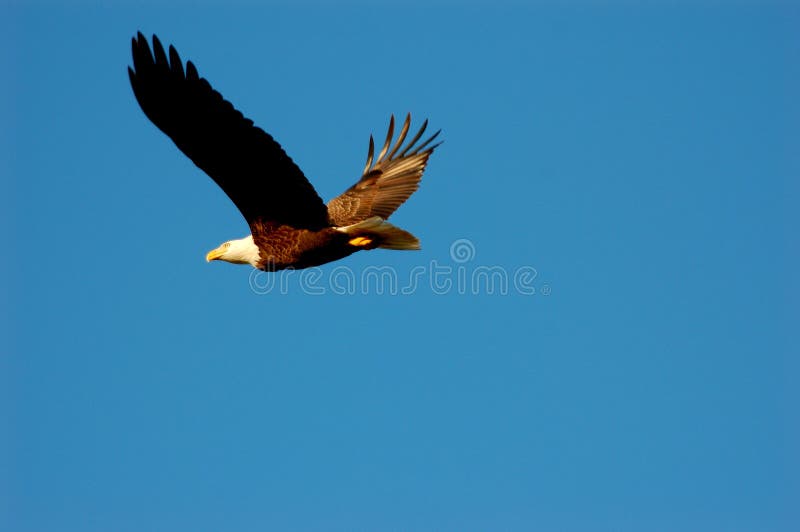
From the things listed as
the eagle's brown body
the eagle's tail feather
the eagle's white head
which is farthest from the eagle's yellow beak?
the eagle's tail feather

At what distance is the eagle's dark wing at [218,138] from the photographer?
714 cm

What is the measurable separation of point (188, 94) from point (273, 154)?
72 centimetres

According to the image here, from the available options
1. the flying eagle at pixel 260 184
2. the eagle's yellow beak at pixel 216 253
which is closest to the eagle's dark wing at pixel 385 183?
the flying eagle at pixel 260 184

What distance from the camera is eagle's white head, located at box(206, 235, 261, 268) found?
851cm

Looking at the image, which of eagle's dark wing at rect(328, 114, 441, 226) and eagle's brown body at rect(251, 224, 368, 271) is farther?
eagle's dark wing at rect(328, 114, 441, 226)

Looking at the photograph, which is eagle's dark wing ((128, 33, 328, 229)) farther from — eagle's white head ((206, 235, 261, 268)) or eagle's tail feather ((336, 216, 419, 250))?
eagle's white head ((206, 235, 261, 268))

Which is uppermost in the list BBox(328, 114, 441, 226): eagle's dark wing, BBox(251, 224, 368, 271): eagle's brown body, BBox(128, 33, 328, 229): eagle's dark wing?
BBox(328, 114, 441, 226): eagle's dark wing

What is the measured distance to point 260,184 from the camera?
7824 mm

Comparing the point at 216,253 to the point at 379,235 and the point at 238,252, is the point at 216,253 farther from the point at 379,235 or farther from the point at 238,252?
the point at 379,235

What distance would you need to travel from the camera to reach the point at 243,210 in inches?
323

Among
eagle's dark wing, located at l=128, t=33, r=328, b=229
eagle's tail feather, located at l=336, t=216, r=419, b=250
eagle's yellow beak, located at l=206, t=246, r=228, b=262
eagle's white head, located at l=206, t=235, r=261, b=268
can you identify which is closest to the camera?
eagle's dark wing, located at l=128, t=33, r=328, b=229

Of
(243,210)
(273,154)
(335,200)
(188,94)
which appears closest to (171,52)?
(188,94)

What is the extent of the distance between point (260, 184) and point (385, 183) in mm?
2051

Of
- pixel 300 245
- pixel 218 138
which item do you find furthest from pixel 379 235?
pixel 218 138
